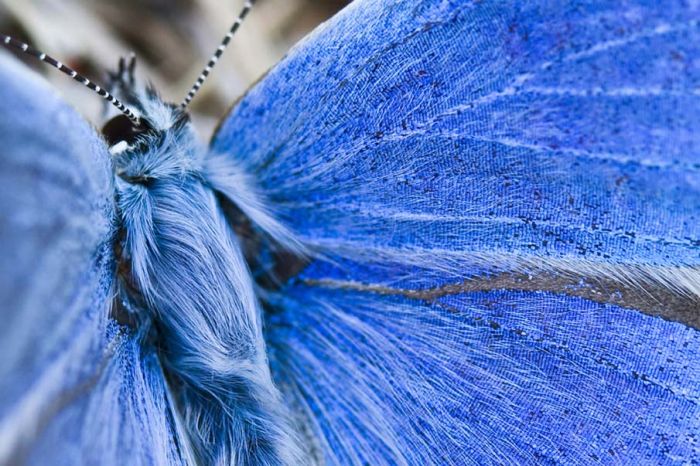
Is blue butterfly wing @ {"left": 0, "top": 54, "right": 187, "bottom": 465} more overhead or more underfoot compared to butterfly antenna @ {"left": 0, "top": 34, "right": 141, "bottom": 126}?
more underfoot

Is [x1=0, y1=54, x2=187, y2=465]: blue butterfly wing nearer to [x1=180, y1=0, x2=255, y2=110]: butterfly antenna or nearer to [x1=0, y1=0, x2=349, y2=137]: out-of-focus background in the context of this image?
[x1=180, y1=0, x2=255, y2=110]: butterfly antenna

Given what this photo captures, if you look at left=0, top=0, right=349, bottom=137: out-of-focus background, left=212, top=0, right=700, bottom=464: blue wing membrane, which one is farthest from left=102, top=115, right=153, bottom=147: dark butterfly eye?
left=0, top=0, right=349, bottom=137: out-of-focus background

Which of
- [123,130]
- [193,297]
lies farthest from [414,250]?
[123,130]

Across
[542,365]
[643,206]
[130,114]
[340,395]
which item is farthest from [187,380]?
[643,206]

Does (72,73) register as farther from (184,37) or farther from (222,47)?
(184,37)

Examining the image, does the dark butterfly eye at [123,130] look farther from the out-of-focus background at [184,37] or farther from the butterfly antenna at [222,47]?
the out-of-focus background at [184,37]

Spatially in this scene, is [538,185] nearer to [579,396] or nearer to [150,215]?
[579,396]
